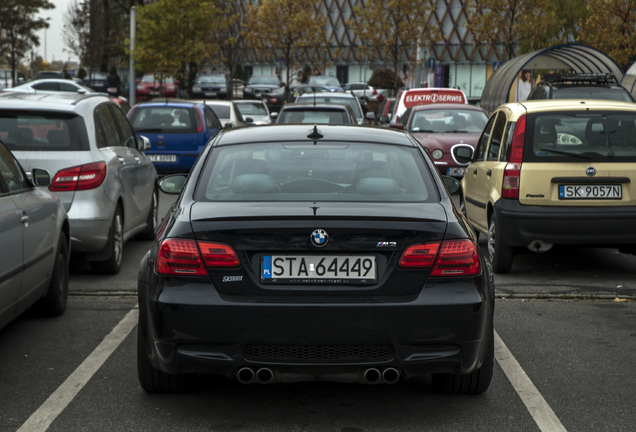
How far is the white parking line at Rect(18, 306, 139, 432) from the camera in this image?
484cm

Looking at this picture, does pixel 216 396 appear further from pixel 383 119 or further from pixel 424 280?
pixel 383 119

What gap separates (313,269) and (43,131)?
4779 mm

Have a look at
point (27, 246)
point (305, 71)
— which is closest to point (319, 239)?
point (27, 246)

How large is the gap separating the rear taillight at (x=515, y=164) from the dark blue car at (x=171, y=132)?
32.6 feet

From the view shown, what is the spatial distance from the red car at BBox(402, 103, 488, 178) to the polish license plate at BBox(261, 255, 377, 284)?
12.2 metres

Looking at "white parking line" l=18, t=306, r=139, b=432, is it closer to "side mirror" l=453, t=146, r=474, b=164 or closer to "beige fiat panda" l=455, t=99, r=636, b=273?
"beige fiat panda" l=455, t=99, r=636, b=273

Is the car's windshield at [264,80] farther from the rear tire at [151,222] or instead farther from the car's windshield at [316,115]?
the rear tire at [151,222]

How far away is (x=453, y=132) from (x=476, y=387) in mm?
12600

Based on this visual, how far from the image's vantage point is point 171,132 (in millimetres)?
18438

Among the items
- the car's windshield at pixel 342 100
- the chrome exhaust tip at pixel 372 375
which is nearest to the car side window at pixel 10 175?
the chrome exhaust tip at pixel 372 375

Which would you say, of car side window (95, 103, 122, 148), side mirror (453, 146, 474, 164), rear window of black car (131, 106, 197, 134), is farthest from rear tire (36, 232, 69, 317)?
rear window of black car (131, 106, 197, 134)

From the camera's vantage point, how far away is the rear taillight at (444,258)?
4605 millimetres

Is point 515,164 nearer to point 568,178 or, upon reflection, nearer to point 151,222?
point 568,178

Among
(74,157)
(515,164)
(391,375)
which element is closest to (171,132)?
(74,157)
